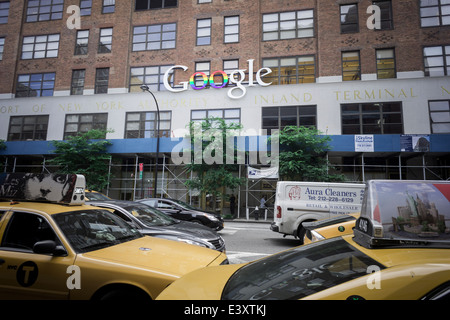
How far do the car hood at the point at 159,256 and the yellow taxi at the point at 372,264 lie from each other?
2.15ft

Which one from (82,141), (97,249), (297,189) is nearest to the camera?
(97,249)

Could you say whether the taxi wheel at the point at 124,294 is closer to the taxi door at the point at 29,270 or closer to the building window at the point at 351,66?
the taxi door at the point at 29,270

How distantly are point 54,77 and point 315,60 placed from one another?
24.9 m

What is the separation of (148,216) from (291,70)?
19970mm

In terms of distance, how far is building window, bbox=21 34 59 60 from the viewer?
27219mm

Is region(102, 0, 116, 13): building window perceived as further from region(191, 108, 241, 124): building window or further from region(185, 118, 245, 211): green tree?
region(185, 118, 245, 211): green tree

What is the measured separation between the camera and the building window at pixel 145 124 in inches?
914

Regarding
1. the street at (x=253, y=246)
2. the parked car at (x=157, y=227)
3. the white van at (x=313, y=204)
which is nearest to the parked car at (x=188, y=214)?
the street at (x=253, y=246)

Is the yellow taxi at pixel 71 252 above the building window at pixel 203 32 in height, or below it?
below

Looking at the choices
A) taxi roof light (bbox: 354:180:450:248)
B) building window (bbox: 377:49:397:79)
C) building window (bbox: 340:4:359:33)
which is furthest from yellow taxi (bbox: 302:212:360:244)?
building window (bbox: 340:4:359:33)

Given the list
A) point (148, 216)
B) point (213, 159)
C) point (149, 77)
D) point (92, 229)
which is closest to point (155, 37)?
point (149, 77)
